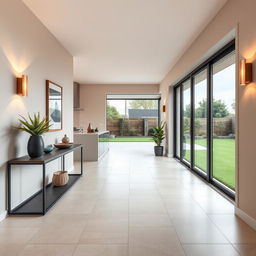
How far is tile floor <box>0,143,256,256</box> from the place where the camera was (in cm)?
213

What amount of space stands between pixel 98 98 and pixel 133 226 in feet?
25.5

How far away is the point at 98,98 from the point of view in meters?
9.88

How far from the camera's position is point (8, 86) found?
2861 mm

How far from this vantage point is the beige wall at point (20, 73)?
2777 millimetres

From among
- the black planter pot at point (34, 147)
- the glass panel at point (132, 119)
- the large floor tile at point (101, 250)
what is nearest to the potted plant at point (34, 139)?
the black planter pot at point (34, 147)

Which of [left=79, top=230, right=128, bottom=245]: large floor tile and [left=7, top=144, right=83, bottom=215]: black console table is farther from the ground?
[left=7, top=144, right=83, bottom=215]: black console table

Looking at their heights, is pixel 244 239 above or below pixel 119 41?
below

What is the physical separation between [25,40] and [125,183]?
296 centimetres

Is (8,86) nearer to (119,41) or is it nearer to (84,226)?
(84,226)

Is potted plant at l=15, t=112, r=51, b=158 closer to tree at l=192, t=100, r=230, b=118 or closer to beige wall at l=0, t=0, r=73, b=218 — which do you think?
beige wall at l=0, t=0, r=73, b=218

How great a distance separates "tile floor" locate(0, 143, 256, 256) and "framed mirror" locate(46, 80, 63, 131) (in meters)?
1.37

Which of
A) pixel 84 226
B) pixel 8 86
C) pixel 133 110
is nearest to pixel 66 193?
pixel 84 226

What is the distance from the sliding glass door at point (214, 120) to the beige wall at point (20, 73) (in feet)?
9.93

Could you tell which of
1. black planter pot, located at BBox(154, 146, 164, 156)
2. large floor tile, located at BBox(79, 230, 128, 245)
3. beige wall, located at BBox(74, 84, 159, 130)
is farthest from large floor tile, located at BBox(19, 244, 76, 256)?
beige wall, located at BBox(74, 84, 159, 130)
